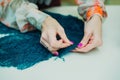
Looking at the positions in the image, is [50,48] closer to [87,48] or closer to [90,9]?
[87,48]

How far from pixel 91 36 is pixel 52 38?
11cm

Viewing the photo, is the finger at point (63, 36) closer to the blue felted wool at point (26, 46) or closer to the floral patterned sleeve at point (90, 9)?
the blue felted wool at point (26, 46)

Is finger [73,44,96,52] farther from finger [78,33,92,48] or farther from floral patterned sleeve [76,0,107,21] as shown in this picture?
floral patterned sleeve [76,0,107,21]

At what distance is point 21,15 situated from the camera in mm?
771

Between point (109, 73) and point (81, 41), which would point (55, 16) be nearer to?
point (81, 41)

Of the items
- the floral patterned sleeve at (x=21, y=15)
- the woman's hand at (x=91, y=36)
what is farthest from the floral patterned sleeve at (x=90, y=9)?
the floral patterned sleeve at (x=21, y=15)

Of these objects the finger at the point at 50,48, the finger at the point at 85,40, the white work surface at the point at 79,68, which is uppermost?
the finger at the point at 85,40

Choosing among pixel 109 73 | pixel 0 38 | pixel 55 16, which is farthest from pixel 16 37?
pixel 109 73

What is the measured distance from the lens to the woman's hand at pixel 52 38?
0.66m

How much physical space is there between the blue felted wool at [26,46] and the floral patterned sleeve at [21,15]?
0.02m

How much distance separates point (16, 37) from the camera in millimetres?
732

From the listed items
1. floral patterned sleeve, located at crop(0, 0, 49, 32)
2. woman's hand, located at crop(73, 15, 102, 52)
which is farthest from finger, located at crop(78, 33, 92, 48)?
floral patterned sleeve, located at crop(0, 0, 49, 32)

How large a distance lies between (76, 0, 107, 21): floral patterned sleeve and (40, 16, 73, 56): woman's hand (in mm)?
124

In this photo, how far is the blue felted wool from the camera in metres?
0.65
